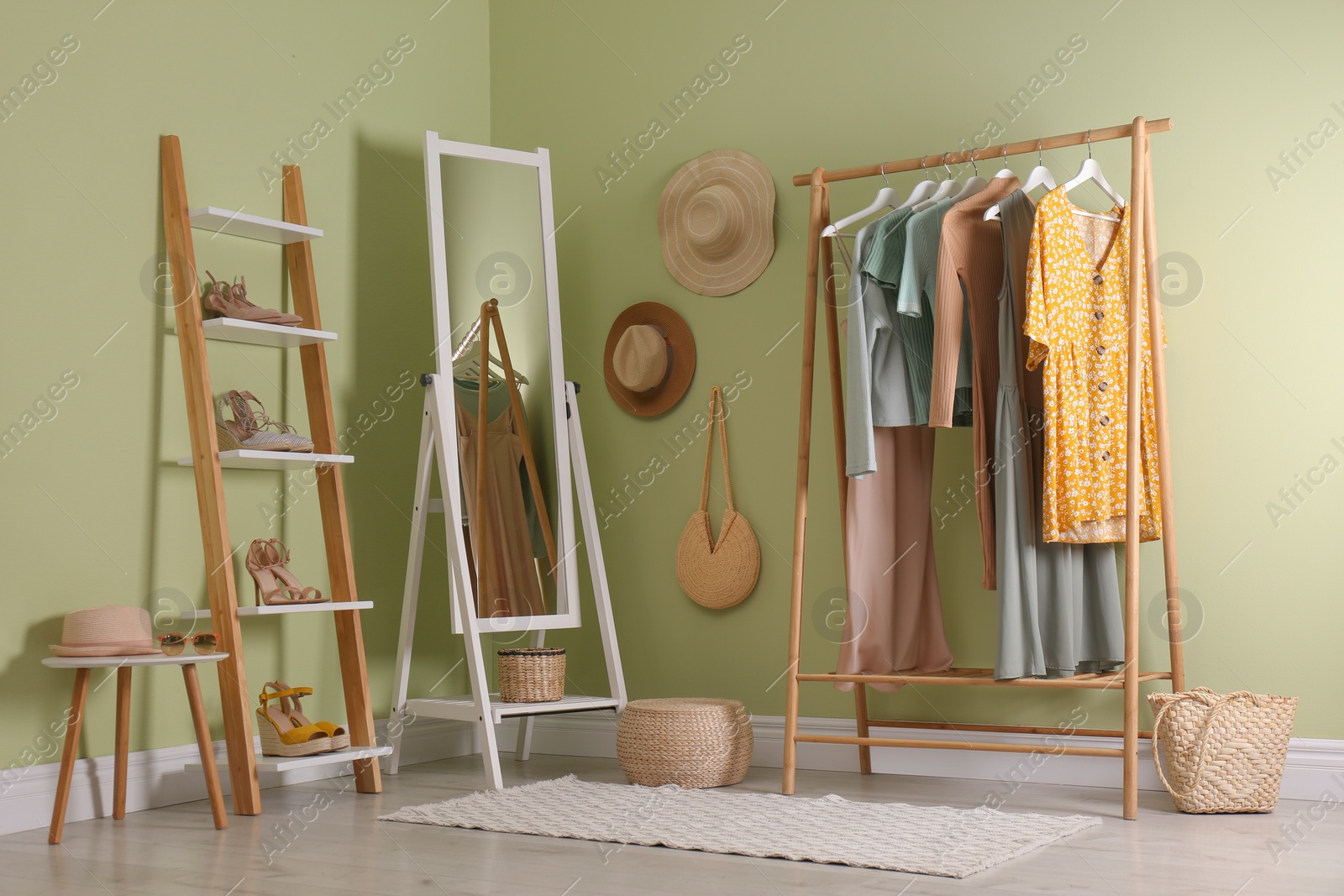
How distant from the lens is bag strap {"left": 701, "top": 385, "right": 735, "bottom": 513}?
11.3 feet

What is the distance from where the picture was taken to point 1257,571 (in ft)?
9.07

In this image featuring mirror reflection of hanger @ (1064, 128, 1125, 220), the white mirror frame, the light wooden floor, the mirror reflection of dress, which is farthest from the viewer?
the mirror reflection of dress

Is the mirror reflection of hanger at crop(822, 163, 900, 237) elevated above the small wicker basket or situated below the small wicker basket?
above

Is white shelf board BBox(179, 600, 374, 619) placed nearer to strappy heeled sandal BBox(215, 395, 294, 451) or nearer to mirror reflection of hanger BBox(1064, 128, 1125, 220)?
strappy heeled sandal BBox(215, 395, 294, 451)

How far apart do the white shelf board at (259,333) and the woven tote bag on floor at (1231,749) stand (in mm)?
2241

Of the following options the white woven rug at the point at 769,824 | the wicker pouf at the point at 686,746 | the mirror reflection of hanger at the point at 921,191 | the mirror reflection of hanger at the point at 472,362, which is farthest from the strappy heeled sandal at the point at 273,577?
the mirror reflection of hanger at the point at 921,191

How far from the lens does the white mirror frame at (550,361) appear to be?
3.14 m

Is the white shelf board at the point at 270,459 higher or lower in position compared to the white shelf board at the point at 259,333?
lower

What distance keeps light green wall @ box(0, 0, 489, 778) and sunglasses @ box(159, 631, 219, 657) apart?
224 mm

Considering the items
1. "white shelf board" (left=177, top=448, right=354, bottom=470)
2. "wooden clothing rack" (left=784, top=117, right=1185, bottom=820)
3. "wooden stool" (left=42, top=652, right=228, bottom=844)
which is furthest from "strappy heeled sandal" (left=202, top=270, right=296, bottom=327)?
"wooden clothing rack" (left=784, top=117, right=1185, bottom=820)

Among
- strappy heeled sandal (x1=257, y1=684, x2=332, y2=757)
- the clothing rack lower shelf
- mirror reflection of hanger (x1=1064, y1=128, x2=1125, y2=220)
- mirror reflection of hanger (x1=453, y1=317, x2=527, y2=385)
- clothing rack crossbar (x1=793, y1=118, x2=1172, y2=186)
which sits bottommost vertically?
strappy heeled sandal (x1=257, y1=684, x2=332, y2=757)

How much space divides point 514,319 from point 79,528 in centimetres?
133

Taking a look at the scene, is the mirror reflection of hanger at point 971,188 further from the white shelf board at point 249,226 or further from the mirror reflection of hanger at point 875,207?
the white shelf board at point 249,226

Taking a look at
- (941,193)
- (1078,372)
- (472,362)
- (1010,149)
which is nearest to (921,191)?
(941,193)
